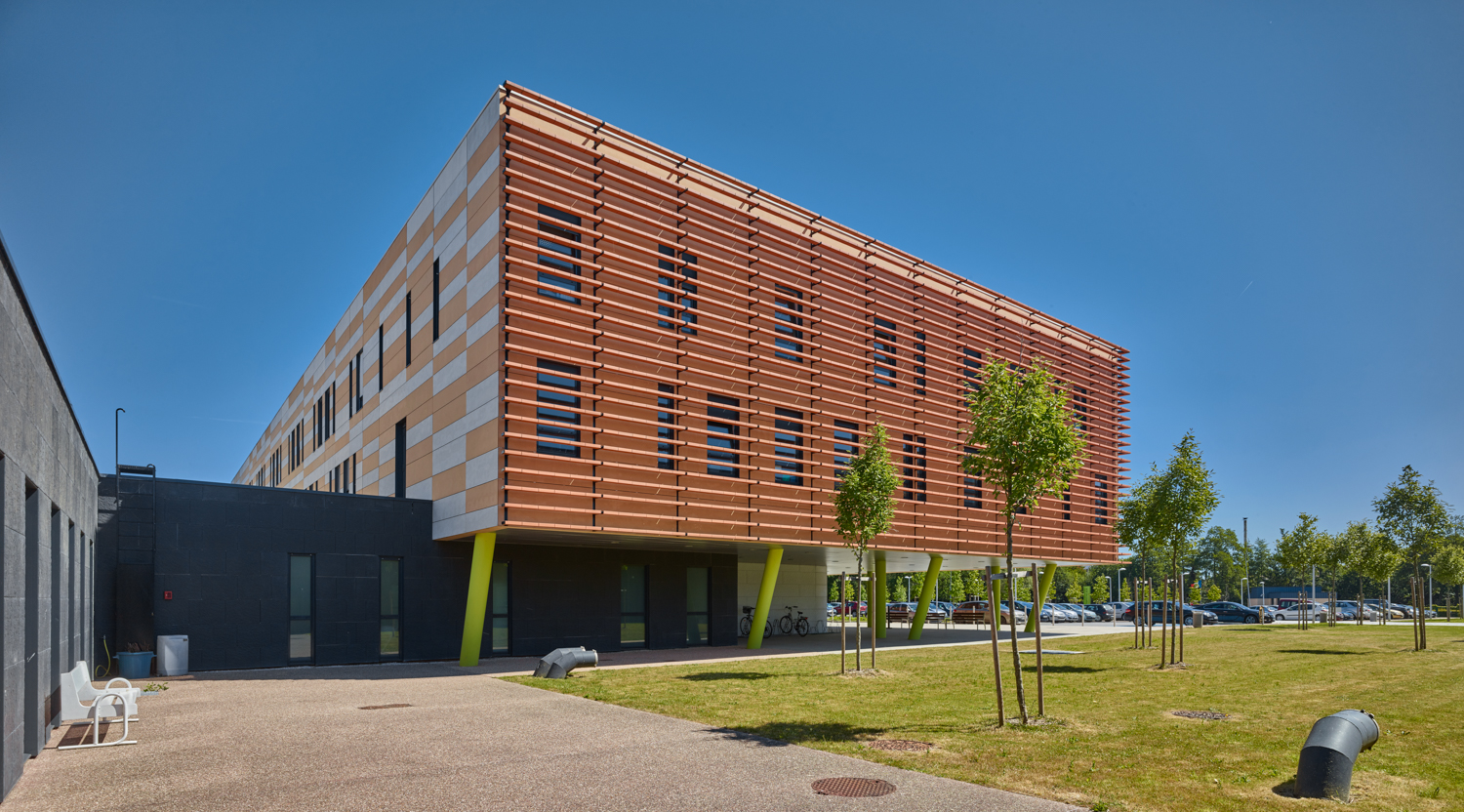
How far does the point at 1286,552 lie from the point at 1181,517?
1068 inches

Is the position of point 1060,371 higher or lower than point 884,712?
higher

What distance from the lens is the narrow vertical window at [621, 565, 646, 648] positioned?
89.4ft

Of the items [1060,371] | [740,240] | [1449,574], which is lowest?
[1449,574]

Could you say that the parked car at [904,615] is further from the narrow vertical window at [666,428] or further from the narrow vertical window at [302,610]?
the narrow vertical window at [302,610]

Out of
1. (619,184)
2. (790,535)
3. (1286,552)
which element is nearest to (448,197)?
(619,184)

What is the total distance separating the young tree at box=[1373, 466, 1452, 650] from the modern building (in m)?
12.6

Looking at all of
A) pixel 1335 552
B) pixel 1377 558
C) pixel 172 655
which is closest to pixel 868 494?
pixel 172 655

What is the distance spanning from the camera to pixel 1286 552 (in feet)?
140

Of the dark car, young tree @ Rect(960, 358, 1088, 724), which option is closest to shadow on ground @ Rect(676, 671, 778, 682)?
young tree @ Rect(960, 358, 1088, 724)

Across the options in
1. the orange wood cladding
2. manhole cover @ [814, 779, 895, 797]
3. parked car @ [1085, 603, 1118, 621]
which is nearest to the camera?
manhole cover @ [814, 779, 895, 797]

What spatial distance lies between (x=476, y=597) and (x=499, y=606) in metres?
2.33

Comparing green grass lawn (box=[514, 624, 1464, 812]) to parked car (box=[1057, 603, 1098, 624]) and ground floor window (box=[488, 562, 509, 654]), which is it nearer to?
ground floor window (box=[488, 562, 509, 654])

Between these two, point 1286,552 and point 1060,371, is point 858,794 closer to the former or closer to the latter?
point 1060,371

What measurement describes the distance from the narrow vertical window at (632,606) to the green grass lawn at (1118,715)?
5.33 metres
